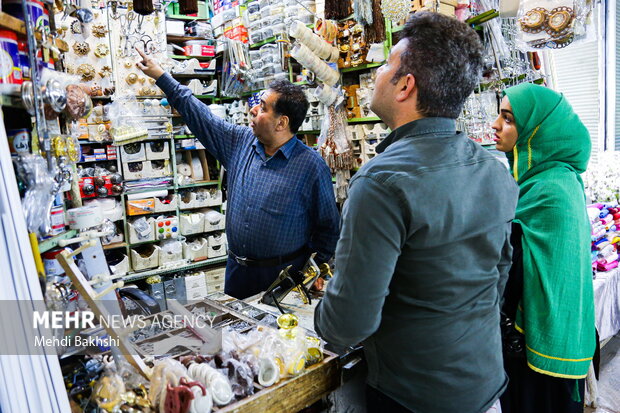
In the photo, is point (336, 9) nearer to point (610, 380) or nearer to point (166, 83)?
point (166, 83)

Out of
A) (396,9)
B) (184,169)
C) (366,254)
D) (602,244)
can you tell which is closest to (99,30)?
(184,169)

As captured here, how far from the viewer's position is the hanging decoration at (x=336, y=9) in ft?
11.2

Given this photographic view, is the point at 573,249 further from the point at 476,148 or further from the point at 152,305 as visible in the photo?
the point at 152,305

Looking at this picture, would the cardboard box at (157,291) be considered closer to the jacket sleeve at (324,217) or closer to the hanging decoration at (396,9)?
the jacket sleeve at (324,217)

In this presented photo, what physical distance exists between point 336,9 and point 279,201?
1859 mm

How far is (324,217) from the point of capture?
7.99 ft

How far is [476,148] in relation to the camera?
1.22 m

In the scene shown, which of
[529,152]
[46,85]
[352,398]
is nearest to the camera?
[46,85]

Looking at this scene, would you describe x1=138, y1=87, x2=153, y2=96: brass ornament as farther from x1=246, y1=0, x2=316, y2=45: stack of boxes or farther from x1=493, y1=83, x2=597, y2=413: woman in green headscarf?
x1=493, y1=83, x2=597, y2=413: woman in green headscarf

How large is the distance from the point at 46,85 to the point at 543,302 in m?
1.76

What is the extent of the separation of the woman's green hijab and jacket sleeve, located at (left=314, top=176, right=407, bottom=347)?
92 centimetres

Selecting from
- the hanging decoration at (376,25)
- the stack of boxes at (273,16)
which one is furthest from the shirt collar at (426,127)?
the stack of boxes at (273,16)

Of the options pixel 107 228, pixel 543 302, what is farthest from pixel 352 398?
pixel 107 228

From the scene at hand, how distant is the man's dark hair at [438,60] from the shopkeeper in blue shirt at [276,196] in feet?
4.36
